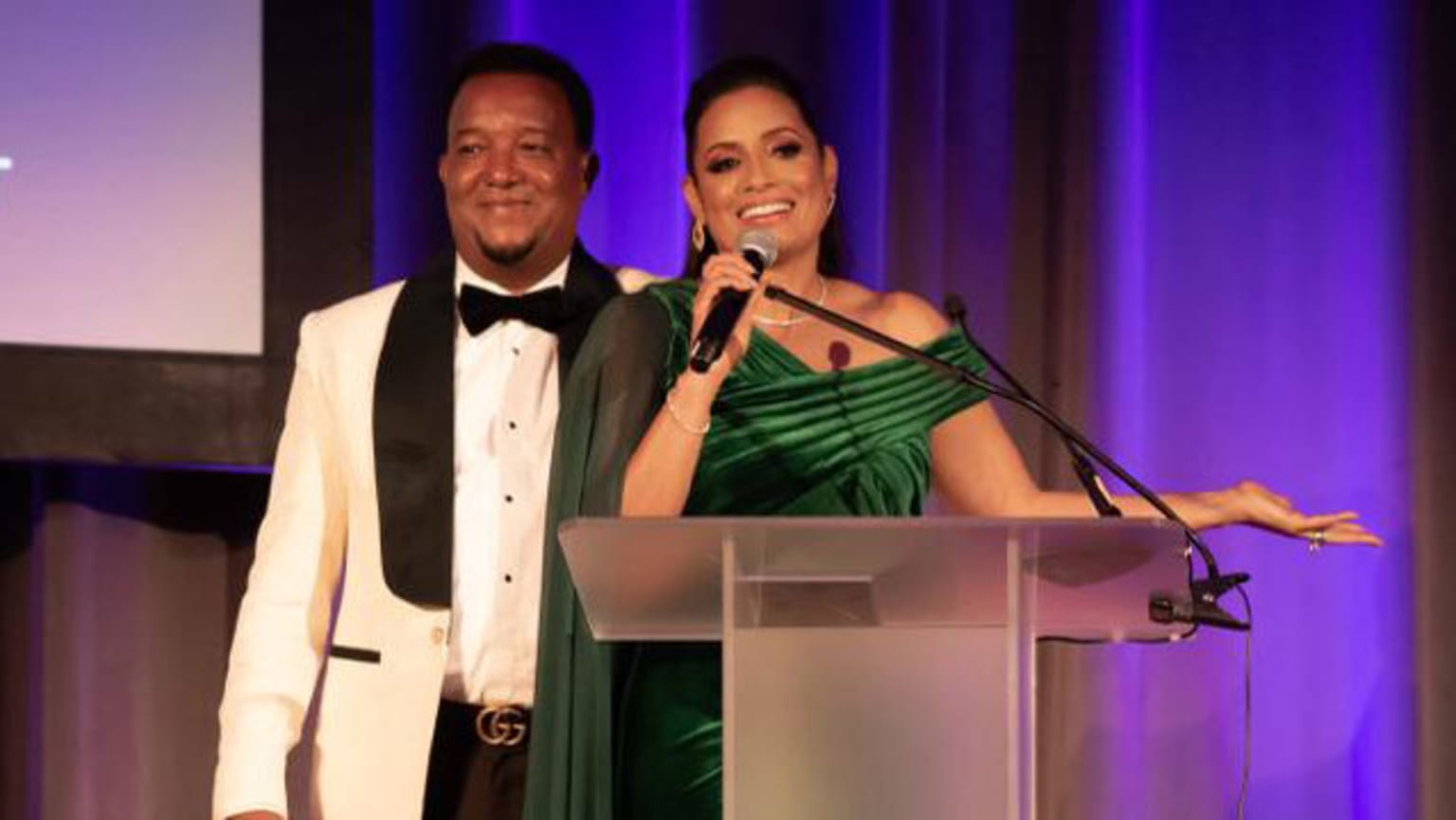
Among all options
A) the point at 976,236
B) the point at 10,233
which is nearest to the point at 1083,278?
the point at 976,236

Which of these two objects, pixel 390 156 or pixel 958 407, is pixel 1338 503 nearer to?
pixel 958 407

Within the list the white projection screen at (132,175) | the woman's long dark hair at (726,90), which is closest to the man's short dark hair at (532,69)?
the woman's long dark hair at (726,90)

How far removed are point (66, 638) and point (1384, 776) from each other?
2.50 m

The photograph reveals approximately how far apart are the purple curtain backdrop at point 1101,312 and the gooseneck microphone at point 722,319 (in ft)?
4.28

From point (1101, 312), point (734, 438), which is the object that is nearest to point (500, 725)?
point (734, 438)

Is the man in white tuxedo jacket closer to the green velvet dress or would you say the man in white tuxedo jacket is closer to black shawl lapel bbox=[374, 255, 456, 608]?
black shawl lapel bbox=[374, 255, 456, 608]

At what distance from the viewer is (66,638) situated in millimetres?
3812

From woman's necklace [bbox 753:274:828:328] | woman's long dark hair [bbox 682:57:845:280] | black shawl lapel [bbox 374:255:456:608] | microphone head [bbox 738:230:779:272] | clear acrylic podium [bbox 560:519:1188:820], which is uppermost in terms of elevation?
woman's long dark hair [bbox 682:57:845:280]

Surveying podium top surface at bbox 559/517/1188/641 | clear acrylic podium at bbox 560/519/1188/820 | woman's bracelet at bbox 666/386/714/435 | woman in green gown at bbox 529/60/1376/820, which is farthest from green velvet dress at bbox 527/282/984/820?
clear acrylic podium at bbox 560/519/1188/820

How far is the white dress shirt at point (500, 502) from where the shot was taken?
3014 mm

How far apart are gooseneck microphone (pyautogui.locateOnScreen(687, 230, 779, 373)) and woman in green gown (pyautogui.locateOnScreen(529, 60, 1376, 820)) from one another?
1.9 inches

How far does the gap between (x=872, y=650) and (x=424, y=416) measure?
4.04ft

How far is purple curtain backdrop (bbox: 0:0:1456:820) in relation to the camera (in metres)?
3.83

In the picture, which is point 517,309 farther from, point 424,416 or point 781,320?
point 781,320
